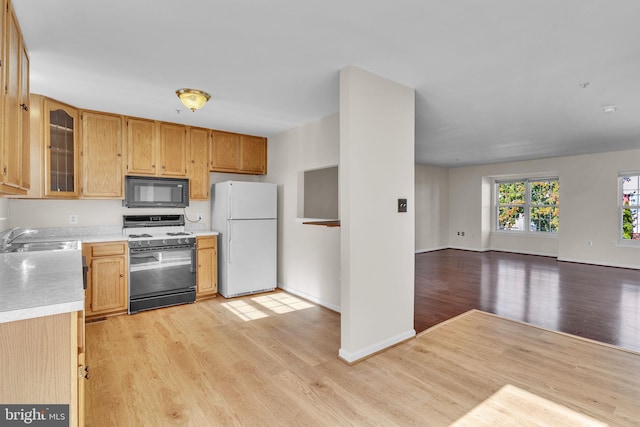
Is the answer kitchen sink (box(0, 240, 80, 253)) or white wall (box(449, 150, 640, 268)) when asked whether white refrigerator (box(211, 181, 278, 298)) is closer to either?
kitchen sink (box(0, 240, 80, 253))

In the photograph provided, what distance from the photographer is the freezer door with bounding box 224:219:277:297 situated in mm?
4328

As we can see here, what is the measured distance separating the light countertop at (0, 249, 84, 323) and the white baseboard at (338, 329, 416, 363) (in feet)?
6.32

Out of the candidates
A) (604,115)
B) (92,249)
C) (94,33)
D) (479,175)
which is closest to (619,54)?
(604,115)

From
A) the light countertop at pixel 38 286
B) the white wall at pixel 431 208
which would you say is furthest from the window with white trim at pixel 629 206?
the light countertop at pixel 38 286

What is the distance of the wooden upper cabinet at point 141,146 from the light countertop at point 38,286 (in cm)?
201

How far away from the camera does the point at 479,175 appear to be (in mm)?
8734

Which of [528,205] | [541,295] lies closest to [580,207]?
[528,205]

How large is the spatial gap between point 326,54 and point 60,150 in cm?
305

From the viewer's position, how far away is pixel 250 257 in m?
4.47

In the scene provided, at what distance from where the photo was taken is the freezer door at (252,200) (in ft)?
14.2

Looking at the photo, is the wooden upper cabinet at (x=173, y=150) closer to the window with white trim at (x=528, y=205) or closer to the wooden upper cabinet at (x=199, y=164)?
the wooden upper cabinet at (x=199, y=164)

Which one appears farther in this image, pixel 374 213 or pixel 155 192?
pixel 155 192

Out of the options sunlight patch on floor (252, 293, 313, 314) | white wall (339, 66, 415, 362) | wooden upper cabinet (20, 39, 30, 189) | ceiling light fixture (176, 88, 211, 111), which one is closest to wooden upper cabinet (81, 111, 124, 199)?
ceiling light fixture (176, 88, 211, 111)

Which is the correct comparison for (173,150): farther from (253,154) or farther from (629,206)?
(629,206)
